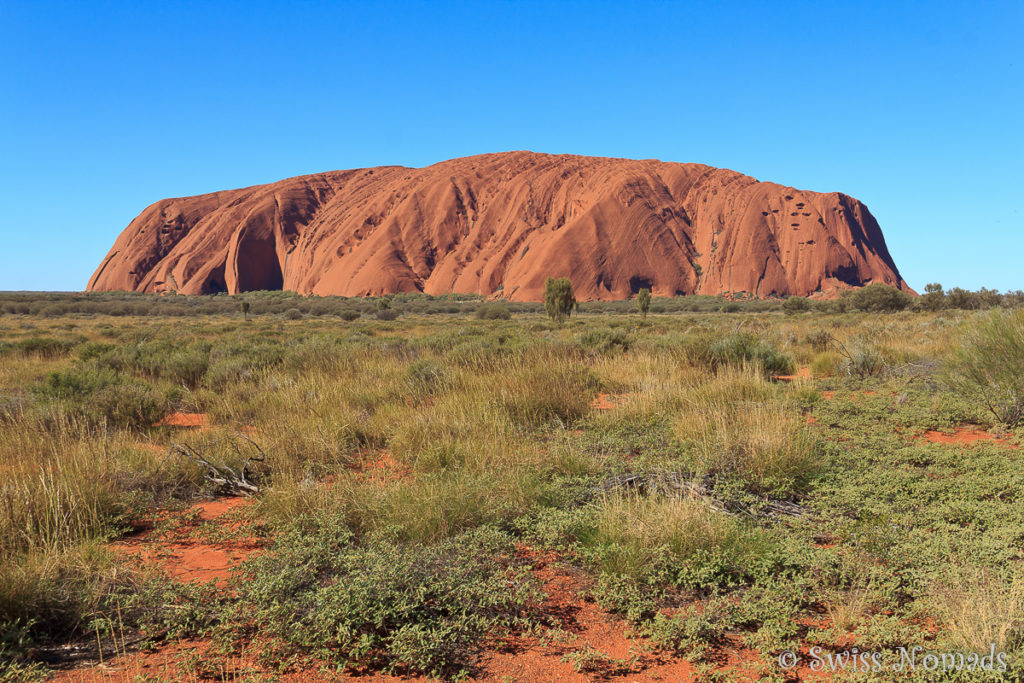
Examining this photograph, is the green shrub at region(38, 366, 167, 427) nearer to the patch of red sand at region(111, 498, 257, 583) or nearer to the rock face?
the patch of red sand at region(111, 498, 257, 583)

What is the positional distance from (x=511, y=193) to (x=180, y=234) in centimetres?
6616

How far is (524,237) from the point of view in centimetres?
8400

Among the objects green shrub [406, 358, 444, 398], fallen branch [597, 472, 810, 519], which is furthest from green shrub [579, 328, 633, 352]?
fallen branch [597, 472, 810, 519]

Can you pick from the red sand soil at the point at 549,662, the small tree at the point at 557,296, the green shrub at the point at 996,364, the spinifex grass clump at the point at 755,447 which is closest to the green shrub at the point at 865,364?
the green shrub at the point at 996,364

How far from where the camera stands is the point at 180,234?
102375 millimetres

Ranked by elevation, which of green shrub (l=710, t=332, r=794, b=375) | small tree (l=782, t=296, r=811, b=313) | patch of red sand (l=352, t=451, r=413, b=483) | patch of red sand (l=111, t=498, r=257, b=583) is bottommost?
patch of red sand (l=111, t=498, r=257, b=583)

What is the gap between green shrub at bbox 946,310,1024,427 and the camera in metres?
5.94

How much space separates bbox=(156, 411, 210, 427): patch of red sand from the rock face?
65.5m

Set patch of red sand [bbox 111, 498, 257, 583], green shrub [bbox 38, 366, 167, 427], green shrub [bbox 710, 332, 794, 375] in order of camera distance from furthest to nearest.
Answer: green shrub [bbox 710, 332, 794, 375]
green shrub [bbox 38, 366, 167, 427]
patch of red sand [bbox 111, 498, 257, 583]

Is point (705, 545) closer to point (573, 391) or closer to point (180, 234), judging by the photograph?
point (573, 391)

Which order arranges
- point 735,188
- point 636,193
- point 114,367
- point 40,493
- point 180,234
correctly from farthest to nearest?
point 180,234 < point 735,188 < point 636,193 < point 114,367 < point 40,493

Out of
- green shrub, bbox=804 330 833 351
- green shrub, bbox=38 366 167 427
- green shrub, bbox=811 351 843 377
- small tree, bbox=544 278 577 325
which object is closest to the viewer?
green shrub, bbox=38 366 167 427

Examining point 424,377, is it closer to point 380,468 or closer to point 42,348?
point 380,468

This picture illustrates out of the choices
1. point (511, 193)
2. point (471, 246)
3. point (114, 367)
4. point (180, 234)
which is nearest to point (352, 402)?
point (114, 367)
